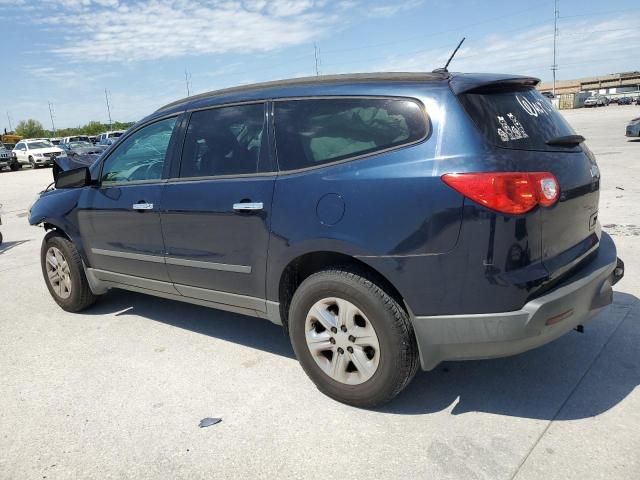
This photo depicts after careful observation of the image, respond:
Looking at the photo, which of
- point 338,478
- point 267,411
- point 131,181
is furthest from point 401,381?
point 131,181

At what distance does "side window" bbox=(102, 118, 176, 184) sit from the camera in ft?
12.9

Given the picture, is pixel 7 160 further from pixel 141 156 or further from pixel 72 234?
pixel 141 156

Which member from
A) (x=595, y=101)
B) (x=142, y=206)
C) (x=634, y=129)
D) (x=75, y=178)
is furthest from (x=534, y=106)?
(x=595, y=101)

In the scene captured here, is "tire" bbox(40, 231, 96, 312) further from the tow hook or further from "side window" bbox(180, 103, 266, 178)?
the tow hook

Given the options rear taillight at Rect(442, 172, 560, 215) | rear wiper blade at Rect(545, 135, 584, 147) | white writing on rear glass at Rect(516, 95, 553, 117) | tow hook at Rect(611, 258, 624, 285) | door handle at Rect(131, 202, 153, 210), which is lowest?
tow hook at Rect(611, 258, 624, 285)

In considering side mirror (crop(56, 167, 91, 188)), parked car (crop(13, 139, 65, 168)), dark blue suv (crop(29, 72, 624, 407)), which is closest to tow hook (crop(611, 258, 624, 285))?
dark blue suv (crop(29, 72, 624, 407))

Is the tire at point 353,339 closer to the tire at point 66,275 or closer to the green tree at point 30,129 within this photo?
the tire at point 66,275

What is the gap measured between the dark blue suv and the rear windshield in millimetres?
12

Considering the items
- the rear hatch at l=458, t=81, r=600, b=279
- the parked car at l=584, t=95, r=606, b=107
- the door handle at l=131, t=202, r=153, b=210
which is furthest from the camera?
the parked car at l=584, t=95, r=606, b=107

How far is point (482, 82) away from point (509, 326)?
1256 millimetres

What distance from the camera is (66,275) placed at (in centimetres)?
485

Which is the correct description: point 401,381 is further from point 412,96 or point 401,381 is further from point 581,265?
point 412,96

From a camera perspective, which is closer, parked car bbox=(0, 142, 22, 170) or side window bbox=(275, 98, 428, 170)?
side window bbox=(275, 98, 428, 170)

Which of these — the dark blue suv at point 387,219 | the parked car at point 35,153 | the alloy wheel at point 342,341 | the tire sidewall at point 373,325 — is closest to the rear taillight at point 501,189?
the dark blue suv at point 387,219
